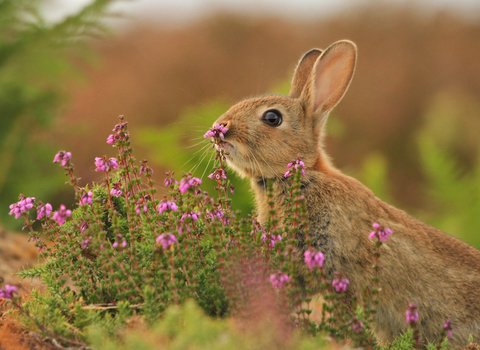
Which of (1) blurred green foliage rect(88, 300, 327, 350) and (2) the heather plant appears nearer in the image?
(1) blurred green foliage rect(88, 300, 327, 350)

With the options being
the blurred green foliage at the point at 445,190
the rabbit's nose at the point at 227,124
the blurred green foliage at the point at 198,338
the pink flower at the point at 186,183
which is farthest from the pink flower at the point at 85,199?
the blurred green foliage at the point at 445,190

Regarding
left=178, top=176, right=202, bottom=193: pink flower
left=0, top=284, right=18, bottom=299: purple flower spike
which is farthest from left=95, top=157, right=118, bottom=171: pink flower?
left=0, top=284, right=18, bottom=299: purple flower spike

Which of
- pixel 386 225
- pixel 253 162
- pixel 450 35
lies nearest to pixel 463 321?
pixel 386 225

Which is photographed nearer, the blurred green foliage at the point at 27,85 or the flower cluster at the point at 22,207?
the flower cluster at the point at 22,207

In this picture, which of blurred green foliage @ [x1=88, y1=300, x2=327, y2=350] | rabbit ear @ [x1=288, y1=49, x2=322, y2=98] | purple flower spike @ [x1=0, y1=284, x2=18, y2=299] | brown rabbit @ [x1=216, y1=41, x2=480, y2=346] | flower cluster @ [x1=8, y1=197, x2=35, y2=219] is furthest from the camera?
rabbit ear @ [x1=288, y1=49, x2=322, y2=98]

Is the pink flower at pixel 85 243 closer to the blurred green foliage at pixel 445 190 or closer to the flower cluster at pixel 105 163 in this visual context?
the flower cluster at pixel 105 163

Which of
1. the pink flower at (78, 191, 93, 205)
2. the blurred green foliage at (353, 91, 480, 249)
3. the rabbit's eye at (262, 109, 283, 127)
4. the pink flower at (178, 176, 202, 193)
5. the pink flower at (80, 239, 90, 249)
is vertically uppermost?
the rabbit's eye at (262, 109, 283, 127)

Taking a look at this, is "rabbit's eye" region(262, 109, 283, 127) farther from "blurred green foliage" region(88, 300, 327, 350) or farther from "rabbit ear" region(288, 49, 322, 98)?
"blurred green foliage" region(88, 300, 327, 350)

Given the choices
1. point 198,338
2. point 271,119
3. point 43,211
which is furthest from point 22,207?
point 271,119
